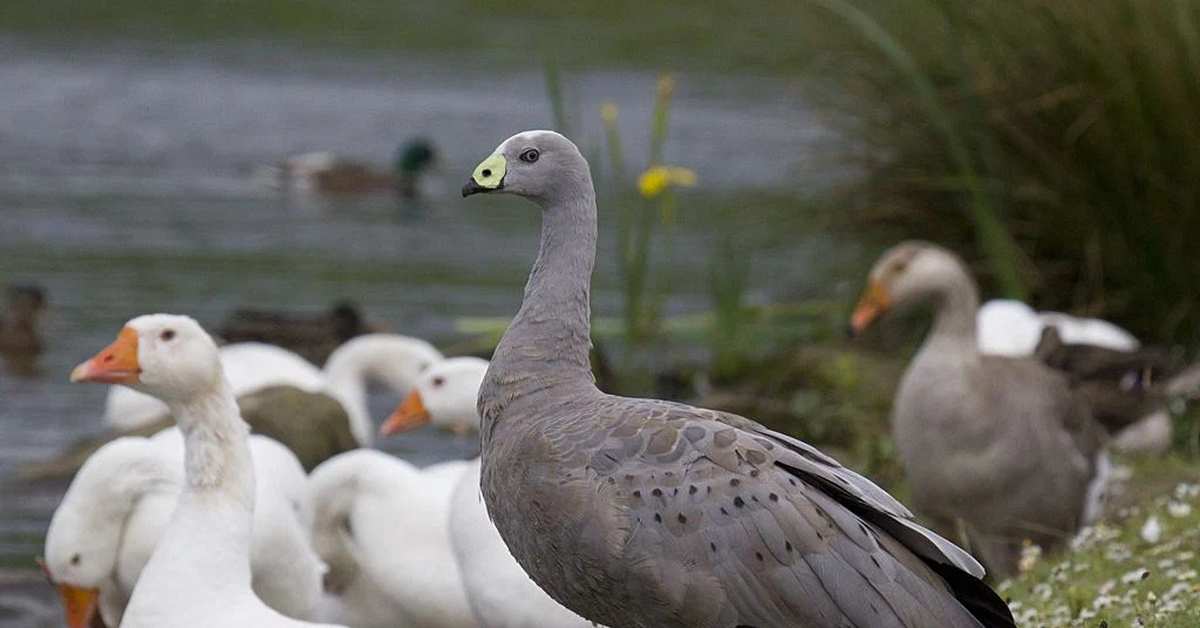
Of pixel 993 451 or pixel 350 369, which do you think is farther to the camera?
pixel 350 369

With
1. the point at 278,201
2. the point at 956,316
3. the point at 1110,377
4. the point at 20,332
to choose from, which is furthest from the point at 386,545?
the point at 278,201

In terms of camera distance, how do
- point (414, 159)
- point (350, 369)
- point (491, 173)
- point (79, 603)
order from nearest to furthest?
point (491, 173)
point (79, 603)
point (350, 369)
point (414, 159)

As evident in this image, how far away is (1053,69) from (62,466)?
594 centimetres

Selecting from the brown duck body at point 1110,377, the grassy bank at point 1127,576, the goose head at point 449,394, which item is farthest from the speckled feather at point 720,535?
the brown duck body at point 1110,377

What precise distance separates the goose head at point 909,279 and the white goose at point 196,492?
3731 mm

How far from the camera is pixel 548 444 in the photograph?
15.7ft

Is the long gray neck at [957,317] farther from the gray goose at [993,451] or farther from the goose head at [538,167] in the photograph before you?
the goose head at [538,167]

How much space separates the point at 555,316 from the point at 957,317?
3.91 m

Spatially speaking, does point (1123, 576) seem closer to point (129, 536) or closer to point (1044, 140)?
point (129, 536)

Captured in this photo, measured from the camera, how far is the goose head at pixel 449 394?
7.95 meters

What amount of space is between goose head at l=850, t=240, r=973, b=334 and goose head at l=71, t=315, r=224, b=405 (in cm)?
376

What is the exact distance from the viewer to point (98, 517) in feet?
22.4

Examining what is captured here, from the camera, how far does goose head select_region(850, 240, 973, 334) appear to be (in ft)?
28.8

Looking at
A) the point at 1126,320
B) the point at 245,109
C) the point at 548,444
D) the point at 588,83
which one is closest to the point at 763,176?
the point at 588,83
